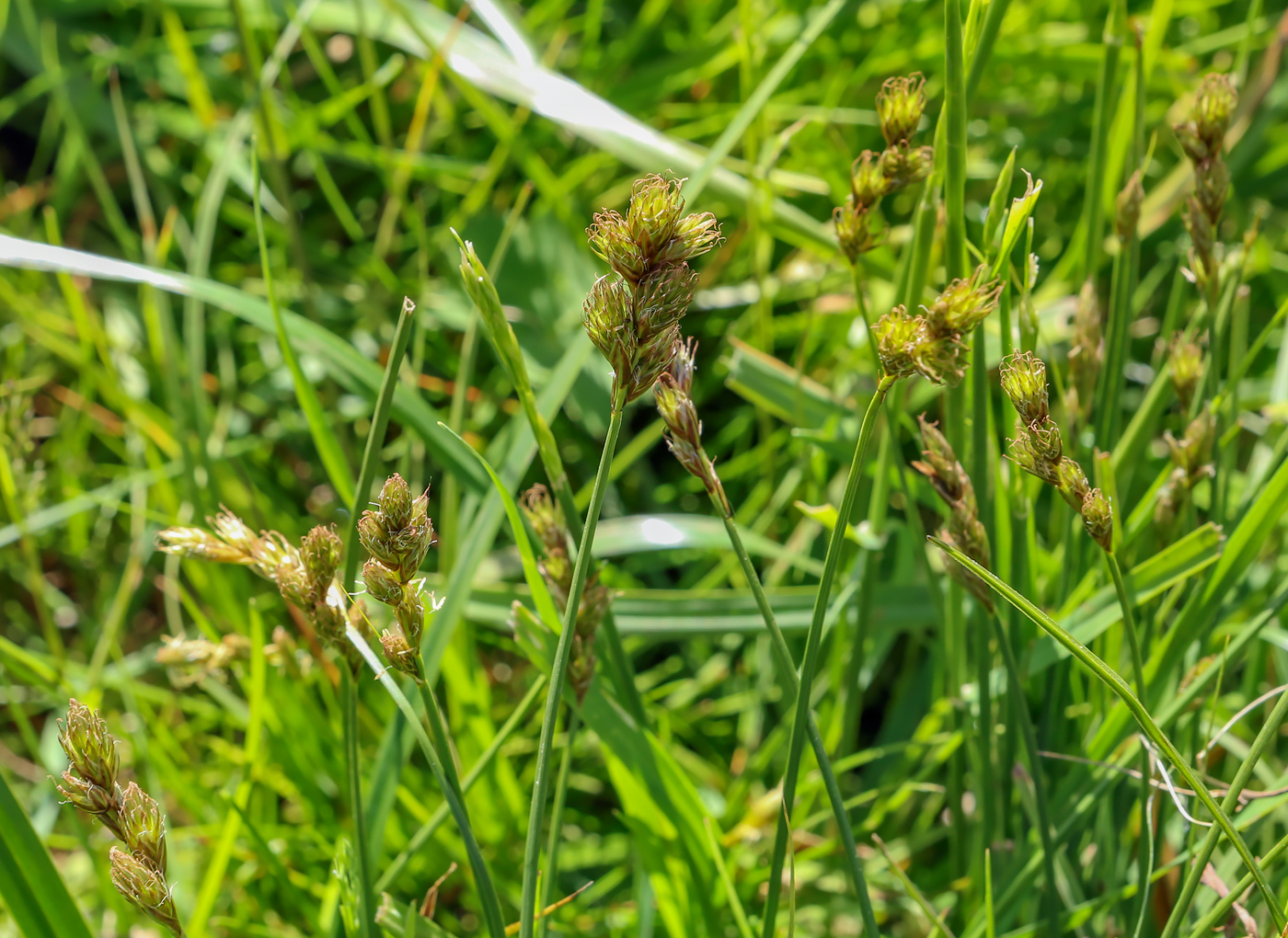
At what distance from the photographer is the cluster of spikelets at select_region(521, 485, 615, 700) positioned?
1.55 feet

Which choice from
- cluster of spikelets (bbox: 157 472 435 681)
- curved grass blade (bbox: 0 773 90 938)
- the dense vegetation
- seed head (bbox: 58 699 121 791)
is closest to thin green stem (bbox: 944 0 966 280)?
the dense vegetation

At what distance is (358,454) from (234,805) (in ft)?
1.66

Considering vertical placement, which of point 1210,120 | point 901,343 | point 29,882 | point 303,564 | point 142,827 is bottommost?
point 29,882

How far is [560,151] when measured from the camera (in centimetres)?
122

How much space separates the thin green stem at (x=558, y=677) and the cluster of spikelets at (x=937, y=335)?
112mm

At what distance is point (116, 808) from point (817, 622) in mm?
309

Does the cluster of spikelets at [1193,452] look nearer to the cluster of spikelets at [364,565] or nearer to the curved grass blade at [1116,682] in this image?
the curved grass blade at [1116,682]

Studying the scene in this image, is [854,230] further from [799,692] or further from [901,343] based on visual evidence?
[799,692]

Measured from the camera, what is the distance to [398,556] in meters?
0.35

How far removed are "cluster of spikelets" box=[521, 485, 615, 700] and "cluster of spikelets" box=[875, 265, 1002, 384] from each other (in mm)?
201

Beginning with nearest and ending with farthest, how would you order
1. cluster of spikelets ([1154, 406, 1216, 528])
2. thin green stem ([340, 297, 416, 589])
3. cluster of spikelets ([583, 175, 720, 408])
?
cluster of spikelets ([583, 175, 720, 408])
thin green stem ([340, 297, 416, 589])
cluster of spikelets ([1154, 406, 1216, 528])

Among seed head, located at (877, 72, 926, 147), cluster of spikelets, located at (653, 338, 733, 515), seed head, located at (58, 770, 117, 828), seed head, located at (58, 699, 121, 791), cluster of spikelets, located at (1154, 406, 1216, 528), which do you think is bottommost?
seed head, located at (58, 770, 117, 828)

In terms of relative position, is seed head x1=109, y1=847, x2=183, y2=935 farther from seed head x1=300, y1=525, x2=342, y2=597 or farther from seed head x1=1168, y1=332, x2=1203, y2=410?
seed head x1=1168, y1=332, x2=1203, y2=410

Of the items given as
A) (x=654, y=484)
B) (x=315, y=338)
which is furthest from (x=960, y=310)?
(x=654, y=484)
